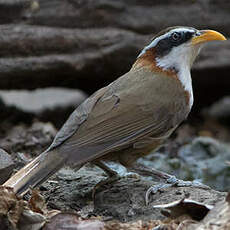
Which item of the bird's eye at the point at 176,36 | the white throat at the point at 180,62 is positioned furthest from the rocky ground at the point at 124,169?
the bird's eye at the point at 176,36

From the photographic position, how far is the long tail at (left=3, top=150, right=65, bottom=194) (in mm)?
4586

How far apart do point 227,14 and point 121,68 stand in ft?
5.28

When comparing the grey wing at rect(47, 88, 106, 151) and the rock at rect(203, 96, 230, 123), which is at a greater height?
the grey wing at rect(47, 88, 106, 151)

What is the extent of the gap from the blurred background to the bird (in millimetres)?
1700

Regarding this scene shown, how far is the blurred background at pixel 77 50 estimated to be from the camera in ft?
23.6

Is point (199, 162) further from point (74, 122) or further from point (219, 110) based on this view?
point (219, 110)

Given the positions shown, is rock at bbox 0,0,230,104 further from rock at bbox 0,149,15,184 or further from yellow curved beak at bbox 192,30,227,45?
rock at bbox 0,149,15,184

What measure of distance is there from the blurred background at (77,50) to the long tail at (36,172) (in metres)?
1.91

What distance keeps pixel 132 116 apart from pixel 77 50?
2.57 metres

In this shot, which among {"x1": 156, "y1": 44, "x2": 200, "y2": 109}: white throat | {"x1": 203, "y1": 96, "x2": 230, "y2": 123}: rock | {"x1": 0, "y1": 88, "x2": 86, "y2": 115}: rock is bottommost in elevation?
{"x1": 203, "y1": 96, "x2": 230, "y2": 123}: rock

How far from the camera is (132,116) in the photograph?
17.3ft

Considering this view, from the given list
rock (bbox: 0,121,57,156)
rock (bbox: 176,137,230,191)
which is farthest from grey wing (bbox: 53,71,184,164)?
rock (bbox: 176,137,230,191)

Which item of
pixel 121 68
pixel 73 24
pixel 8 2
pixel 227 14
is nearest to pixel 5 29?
pixel 8 2

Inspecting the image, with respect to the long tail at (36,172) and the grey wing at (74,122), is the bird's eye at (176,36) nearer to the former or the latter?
the grey wing at (74,122)
